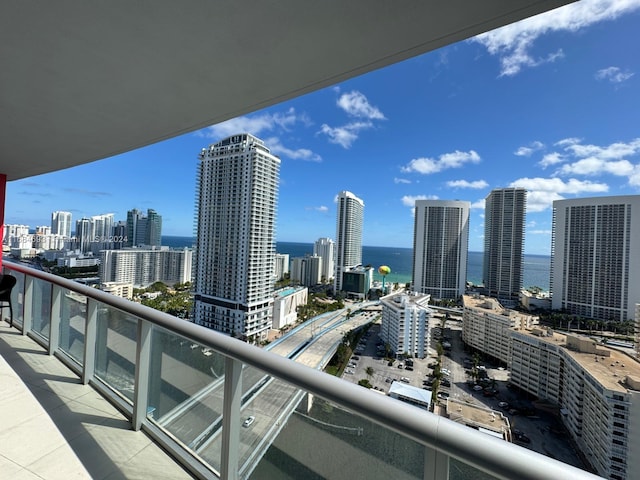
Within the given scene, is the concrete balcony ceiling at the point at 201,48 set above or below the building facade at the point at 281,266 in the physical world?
above

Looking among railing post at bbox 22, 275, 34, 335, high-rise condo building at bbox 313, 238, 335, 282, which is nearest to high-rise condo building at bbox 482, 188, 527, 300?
high-rise condo building at bbox 313, 238, 335, 282

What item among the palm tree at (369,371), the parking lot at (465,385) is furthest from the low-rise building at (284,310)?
the palm tree at (369,371)

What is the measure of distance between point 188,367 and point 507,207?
40.2 m

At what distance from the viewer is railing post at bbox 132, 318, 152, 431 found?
1.52 meters

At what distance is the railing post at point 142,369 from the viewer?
1.52 metres

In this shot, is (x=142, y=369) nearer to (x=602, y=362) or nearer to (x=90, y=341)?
(x=90, y=341)

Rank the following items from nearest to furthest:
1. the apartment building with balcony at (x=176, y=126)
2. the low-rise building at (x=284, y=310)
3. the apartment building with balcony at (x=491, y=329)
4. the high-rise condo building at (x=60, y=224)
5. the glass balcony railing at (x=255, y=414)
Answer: the glass balcony railing at (x=255, y=414)
the apartment building with balcony at (x=176, y=126)
the apartment building with balcony at (x=491, y=329)
the low-rise building at (x=284, y=310)
the high-rise condo building at (x=60, y=224)

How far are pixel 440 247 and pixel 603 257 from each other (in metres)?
16.9

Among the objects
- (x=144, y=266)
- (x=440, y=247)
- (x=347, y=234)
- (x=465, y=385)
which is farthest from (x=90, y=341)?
(x=347, y=234)

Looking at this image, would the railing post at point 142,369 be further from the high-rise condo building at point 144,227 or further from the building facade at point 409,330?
the high-rise condo building at point 144,227

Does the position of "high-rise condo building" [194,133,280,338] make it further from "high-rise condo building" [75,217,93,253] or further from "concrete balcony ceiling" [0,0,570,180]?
"high-rise condo building" [75,217,93,253]

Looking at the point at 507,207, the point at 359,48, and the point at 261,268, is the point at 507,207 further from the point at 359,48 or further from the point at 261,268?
the point at 359,48

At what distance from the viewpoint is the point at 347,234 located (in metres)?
43.7

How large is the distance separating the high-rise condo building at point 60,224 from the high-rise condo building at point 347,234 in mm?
36574
